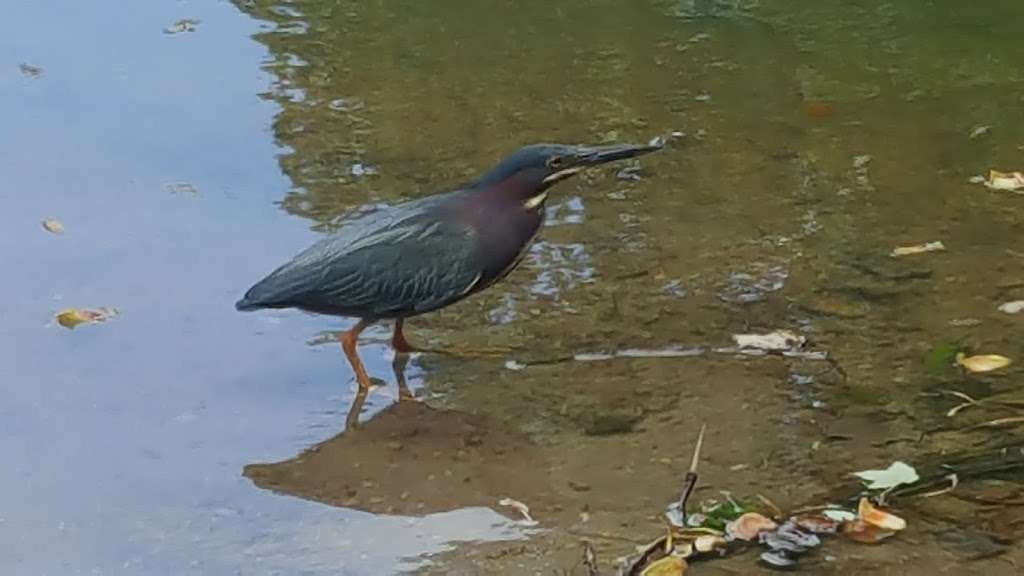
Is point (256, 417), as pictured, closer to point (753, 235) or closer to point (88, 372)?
point (88, 372)

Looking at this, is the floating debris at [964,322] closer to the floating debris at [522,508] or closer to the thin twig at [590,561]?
the floating debris at [522,508]

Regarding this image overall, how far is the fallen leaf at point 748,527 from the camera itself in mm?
3619

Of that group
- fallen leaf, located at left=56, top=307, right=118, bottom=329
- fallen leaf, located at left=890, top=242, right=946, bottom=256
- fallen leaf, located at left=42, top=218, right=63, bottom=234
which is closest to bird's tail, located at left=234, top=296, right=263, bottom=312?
fallen leaf, located at left=56, top=307, right=118, bottom=329

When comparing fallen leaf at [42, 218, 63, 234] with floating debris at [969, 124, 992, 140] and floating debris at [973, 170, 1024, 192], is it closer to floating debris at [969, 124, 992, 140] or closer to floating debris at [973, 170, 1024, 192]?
floating debris at [973, 170, 1024, 192]

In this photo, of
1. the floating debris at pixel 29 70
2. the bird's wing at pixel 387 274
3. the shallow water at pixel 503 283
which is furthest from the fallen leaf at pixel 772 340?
the floating debris at pixel 29 70

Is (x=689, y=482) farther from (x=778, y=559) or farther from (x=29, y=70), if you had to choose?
(x=29, y=70)

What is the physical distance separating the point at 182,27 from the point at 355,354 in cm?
349

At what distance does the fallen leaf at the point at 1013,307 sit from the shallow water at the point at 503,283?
0.12 feet

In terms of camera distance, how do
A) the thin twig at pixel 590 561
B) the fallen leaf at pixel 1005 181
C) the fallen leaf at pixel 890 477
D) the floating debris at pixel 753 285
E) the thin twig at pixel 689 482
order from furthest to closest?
the fallen leaf at pixel 1005 181, the floating debris at pixel 753 285, the fallen leaf at pixel 890 477, the thin twig at pixel 689 482, the thin twig at pixel 590 561

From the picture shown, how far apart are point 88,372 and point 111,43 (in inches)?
126

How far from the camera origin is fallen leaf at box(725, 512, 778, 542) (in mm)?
3619

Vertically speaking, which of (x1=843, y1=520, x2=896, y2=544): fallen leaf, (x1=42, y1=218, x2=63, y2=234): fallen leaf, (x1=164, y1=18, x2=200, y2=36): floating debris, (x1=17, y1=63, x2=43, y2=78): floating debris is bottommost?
(x1=17, y1=63, x2=43, y2=78): floating debris

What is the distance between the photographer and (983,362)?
179 inches

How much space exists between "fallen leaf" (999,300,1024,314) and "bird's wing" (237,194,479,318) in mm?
1528
